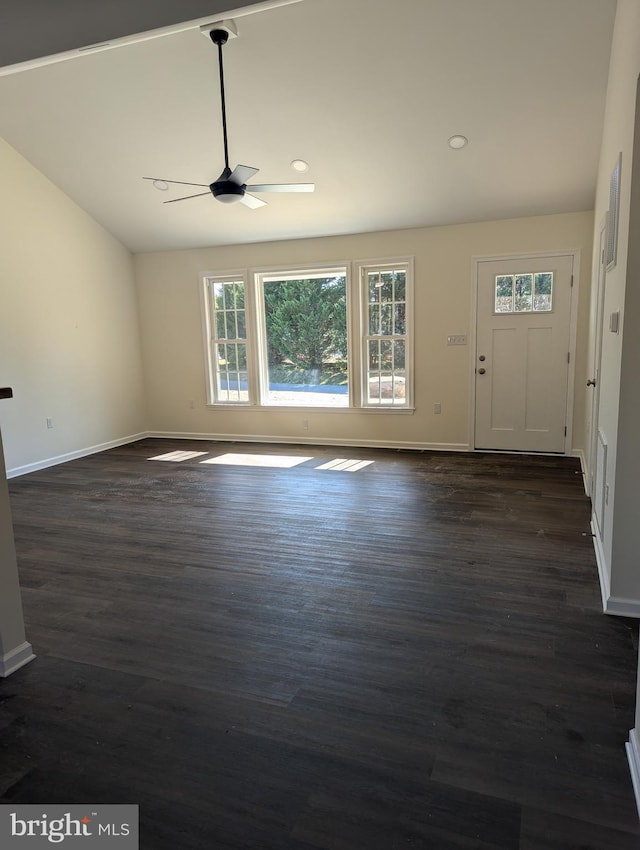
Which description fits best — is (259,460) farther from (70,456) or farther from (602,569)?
(602,569)

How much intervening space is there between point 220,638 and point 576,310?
15.5 feet

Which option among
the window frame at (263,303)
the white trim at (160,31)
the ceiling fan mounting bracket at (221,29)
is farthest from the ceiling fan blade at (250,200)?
the window frame at (263,303)

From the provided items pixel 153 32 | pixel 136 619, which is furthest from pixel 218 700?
pixel 153 32

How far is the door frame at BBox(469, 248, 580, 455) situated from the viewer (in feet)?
17.3

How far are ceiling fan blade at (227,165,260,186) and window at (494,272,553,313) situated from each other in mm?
3069

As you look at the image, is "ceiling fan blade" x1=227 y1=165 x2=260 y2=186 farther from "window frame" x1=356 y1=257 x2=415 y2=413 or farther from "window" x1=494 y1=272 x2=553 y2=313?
"window" x1=494 y1=272 x2=553 y2=313

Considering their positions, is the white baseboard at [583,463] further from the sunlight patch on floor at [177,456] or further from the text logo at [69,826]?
the sunlight patch on floor at [177,456]

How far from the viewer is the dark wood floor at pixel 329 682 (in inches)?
57.8

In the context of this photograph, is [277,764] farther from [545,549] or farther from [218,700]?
[545,549]

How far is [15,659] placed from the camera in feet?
7.09

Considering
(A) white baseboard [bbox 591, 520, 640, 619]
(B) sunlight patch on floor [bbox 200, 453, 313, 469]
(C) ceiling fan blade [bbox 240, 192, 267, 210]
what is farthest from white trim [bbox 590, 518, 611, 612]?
(C) ceiling fan blade [bbox 240, 192, 267, 210]

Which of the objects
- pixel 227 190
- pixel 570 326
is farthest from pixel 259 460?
pixel 570 326

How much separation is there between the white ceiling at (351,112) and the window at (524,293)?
0.65 meters

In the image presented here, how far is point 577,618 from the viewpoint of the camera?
7.94ft
